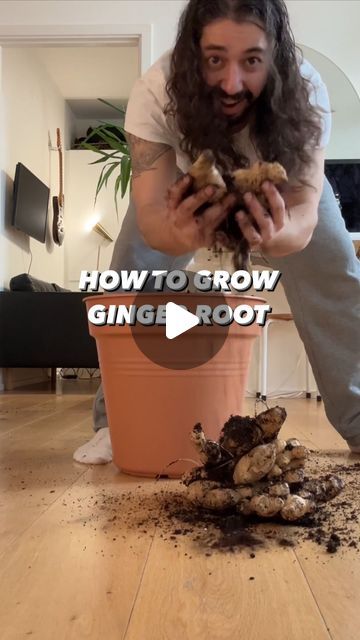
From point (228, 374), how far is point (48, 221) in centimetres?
413

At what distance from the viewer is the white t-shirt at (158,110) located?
992 mm

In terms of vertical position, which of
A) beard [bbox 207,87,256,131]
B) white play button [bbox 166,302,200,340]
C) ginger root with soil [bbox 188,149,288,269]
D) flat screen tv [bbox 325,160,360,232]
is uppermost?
flat screen tv [bbox 325,160,360,232]

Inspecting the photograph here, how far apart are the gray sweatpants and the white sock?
8 centimetres

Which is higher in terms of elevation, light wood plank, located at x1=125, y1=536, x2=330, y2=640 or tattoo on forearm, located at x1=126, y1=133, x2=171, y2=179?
tattoo on forearm, located at x1=126, y1=133, x2=171, y2=179

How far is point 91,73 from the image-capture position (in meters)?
4.94

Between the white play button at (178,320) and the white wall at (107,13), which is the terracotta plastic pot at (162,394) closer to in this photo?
the white play button at (178,320)

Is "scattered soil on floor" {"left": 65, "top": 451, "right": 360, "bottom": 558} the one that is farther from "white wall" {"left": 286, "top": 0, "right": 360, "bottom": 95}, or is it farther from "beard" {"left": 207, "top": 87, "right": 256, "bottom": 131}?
"white wall" {"left": 286, "top": 0, "right": 360, "bottom": 95}

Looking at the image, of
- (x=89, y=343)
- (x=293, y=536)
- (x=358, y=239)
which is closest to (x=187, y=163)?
(x=293, y=536)

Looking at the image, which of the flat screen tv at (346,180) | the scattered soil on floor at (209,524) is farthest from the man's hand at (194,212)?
the flat screen tv at (346,180)

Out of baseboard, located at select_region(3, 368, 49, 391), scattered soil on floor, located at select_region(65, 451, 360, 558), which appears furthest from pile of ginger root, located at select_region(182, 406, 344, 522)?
baseboard, located at select_region(3, 368, 49, 391)

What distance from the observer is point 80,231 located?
5.63 m

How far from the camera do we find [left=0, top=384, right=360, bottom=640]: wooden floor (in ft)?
1.75

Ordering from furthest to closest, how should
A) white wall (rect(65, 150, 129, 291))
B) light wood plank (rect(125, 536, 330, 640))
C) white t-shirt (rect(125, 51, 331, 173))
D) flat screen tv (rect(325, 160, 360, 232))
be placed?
white wall (rect(65, 150, 129, 291)) → flat screen tv (rect(325, 160, 360, 232)) → white t-shirt (rect(125, 51, 331, 173)) → light wood plank (rect(125, 536, 330, 640))

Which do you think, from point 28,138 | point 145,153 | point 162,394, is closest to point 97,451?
point 162,394
